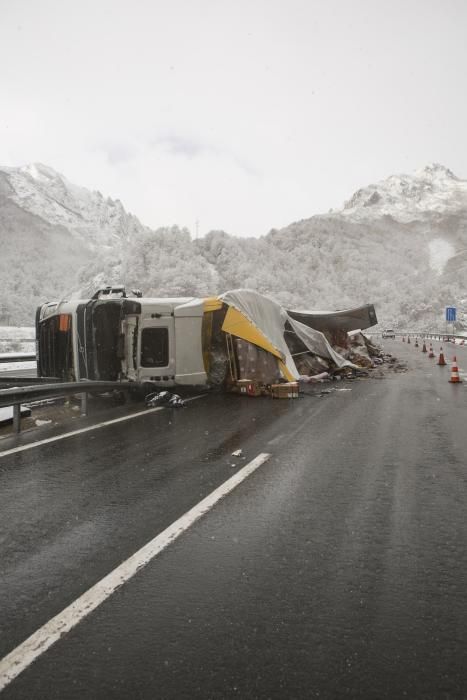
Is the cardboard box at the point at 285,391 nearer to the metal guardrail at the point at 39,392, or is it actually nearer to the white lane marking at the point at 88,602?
the metal guardrail at the point at 39,392

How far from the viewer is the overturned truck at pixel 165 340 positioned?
1184 cm

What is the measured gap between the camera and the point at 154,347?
11.9 metres

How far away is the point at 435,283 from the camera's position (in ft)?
541

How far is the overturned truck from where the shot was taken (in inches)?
466

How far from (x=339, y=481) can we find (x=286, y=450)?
1530 millimetres

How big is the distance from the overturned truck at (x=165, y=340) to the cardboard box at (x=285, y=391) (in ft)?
2.01

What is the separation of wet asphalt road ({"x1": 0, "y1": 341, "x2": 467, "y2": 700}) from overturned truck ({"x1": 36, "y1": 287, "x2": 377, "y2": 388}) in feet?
16.4

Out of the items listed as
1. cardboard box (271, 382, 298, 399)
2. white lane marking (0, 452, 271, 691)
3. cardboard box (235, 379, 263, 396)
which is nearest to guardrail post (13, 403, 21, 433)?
white lane marking (0, 452, 271, 691)

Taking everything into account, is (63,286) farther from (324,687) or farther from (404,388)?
(324,687)

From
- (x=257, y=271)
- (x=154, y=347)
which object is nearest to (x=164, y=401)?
(x=154, y=347)

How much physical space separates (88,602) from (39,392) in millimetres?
6170

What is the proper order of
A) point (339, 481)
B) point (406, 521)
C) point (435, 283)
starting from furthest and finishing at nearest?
point (435, 283), point (339, 481), point (406, 521)

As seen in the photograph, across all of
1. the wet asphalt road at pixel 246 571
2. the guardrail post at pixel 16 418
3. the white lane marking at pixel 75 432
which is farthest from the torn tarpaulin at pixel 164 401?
the wet asphalt road at pixel 246 571

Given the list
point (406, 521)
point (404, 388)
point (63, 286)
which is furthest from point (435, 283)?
point (406, 521)
